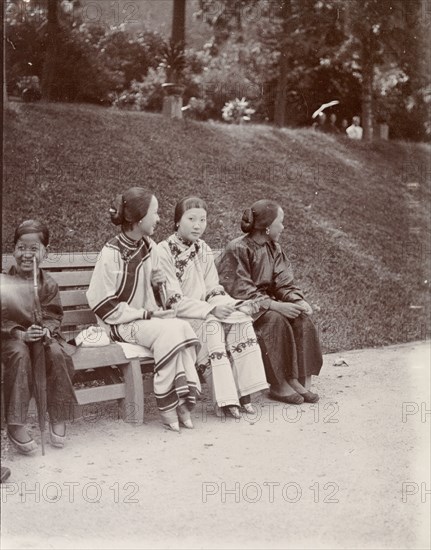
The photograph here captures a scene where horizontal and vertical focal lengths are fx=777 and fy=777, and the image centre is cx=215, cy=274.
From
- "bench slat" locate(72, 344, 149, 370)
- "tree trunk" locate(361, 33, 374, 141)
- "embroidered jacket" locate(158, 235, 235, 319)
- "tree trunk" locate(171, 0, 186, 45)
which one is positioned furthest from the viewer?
"tree trunk" locate(361, 33, 374, 141)

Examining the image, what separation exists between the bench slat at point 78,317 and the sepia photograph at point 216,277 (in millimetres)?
33

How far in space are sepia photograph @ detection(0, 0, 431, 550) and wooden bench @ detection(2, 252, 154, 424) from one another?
1 centimetres

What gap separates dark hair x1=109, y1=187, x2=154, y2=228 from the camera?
4.64 metres

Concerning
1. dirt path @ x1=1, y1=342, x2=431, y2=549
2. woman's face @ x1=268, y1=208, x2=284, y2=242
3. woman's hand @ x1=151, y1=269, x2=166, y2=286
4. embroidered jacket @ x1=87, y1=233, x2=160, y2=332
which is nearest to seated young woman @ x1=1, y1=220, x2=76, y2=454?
dirt path @ x1=1, y1=342, x2=431, y2=549

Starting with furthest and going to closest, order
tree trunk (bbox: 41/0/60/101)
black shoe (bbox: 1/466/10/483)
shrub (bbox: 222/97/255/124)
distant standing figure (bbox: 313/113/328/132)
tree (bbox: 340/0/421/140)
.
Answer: distant standing figure (bbox: 313/113/328/132) < shrub (bbox: 222/97/255/124) < tree (bbox: 340/0/421/140) < tree trunk (bbox: 41/0/60/101) < black shoe (bbox: 1/466/10/483)

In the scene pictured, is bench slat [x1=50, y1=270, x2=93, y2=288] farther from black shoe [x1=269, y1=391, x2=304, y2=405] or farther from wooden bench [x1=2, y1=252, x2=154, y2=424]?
black shoe [x1=269, y1=391, x2=304, y2=405]

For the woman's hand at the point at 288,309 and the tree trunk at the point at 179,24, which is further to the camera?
the tree trunk at the point at 179,24

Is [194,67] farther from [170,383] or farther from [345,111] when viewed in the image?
[170,383]

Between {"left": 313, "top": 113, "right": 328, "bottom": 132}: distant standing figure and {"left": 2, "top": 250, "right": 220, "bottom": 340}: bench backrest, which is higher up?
{"left": 313, "top": 113, "right": 328, "bottom": 132}: distant standing figure

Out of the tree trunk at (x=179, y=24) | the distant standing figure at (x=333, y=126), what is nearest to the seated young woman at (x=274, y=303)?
the tree trunk at (x=179, y=24)

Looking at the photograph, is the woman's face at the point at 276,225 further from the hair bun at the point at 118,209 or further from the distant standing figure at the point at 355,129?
the distant standing figure at the point at 355,129

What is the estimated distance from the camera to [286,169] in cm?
981

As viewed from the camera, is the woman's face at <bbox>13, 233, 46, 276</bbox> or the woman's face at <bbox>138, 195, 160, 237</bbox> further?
the woman's face at <bbox>138, 195, 160, 237</bbox>

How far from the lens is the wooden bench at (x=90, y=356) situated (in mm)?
4363
